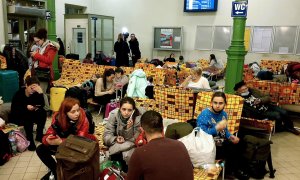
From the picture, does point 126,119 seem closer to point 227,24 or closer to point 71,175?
point 71,175

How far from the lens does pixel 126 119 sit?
3.28 m

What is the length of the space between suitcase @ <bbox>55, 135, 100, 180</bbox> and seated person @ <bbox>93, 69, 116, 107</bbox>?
3.20m

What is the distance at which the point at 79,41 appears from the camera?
11.7 metres

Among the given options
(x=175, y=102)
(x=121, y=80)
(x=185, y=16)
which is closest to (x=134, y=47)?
(x=185, y=16)

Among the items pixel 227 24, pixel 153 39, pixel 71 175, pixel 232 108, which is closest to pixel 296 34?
pixel 227 24

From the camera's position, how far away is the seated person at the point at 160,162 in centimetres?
171

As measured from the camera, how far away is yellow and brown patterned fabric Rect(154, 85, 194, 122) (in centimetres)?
449

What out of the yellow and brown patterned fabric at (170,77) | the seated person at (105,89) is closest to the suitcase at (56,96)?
the seated person at (105,89)

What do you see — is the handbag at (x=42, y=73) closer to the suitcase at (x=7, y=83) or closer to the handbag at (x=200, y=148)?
the suitcase at (x=7, y=83)

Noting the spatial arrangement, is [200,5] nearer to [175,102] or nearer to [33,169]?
[175,102]

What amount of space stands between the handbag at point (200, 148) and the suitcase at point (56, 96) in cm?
323

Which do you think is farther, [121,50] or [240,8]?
[121,50]

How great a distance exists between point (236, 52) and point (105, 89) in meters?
2.78

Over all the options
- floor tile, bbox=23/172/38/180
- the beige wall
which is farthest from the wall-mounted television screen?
floor tile, bbox=23/172/38/180
